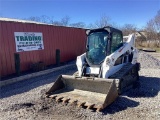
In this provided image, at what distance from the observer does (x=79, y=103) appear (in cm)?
546

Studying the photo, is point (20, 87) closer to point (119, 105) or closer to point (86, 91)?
point (86, 91)

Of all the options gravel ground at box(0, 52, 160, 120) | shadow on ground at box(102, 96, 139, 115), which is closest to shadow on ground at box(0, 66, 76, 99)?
gravel ground at box(0, 52, 160, 120)

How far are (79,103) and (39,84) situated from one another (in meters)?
3.51

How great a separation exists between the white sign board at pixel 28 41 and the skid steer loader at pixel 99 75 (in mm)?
4367

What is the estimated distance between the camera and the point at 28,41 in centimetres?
1096

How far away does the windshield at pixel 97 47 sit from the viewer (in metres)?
7.12

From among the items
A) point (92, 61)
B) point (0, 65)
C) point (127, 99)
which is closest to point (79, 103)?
point (127, 99)

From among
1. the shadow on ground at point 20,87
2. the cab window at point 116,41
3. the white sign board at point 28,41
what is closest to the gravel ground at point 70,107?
the shadow on ground at point 20,87

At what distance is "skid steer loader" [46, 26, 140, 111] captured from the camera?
584 centimetres

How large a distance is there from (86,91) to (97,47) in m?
1.79

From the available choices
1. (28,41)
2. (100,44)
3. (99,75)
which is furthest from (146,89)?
A: (28,41)

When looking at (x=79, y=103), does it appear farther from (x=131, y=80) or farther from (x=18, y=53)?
(x=18, y=53)

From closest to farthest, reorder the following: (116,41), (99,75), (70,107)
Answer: (70,107) → (99,75) → (116,41)

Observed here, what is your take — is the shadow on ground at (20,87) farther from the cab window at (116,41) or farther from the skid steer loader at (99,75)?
the cab window at (116,41)
